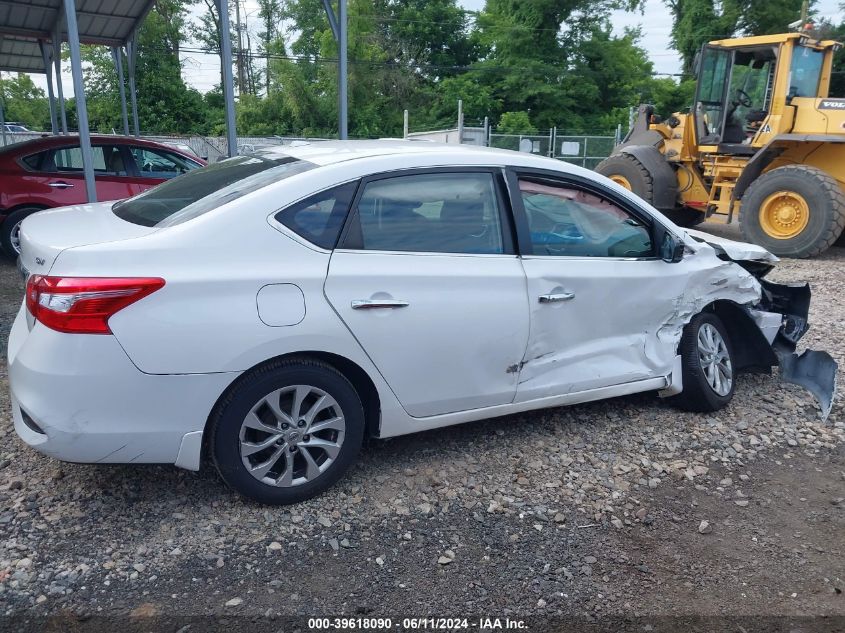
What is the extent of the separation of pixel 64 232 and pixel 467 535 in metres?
2.29

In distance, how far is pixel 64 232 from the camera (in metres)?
3.16

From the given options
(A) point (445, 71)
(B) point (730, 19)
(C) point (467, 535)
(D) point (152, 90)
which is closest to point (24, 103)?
(D) point (152, 90)

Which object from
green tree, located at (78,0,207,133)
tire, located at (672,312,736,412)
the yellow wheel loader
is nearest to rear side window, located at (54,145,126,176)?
tire, located at (672,312,736,412)

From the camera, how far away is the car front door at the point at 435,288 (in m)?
3.25

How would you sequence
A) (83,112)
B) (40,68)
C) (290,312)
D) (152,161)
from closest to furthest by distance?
(290,312) → (83,112) → (152,161) → (40,68)

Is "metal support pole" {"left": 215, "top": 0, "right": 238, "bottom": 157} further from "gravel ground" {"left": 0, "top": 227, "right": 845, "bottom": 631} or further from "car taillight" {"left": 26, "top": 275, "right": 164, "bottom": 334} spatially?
"car taillight" {"left": 26, "top": 275, "right": 164, "bottom": 334}

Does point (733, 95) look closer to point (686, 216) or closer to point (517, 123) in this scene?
point (686, 216)

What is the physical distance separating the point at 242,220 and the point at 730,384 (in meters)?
3.35

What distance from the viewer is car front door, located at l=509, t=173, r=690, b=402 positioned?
3768mm

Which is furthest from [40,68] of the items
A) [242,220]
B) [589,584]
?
[589,584]

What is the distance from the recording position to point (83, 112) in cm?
667

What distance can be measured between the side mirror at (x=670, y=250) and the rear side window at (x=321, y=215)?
6.56ft

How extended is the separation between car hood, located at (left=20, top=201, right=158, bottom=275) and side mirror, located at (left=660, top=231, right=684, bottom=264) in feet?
9.44

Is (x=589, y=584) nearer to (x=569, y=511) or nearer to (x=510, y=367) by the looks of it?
(x=569, y=511)
